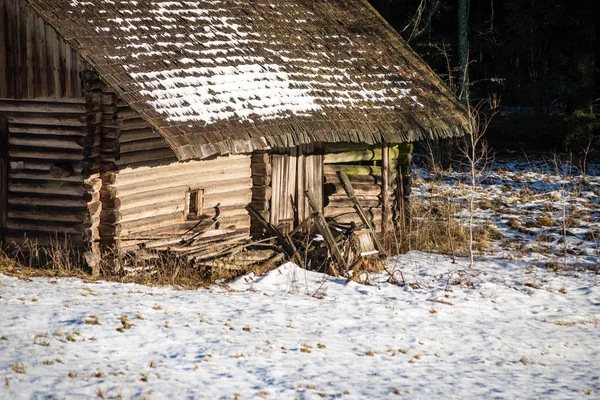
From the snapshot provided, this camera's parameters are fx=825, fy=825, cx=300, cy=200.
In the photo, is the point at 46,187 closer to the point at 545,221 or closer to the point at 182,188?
the point at 182,188

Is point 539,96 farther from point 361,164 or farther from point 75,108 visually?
point 75,108

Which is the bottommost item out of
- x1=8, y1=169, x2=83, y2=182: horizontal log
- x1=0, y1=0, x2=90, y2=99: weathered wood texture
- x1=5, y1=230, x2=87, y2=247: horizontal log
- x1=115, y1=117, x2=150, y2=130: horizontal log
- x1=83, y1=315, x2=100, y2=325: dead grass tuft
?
x1=83, y1=315, x2=100, y2=325: dead grass tuft

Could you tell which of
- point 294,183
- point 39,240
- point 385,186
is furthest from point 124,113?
point 385,186

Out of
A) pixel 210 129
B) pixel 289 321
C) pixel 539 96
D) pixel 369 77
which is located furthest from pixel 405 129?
pixel 539 96

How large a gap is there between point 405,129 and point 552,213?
16.1ft

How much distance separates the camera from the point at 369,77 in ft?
50.5

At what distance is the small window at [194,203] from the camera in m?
12.8

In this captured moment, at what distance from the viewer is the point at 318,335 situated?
32.1ft

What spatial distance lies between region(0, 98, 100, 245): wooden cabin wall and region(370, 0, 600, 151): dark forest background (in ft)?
38.4

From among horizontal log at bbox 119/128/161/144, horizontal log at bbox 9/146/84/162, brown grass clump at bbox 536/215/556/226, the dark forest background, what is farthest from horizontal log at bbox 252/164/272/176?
the dark forest background

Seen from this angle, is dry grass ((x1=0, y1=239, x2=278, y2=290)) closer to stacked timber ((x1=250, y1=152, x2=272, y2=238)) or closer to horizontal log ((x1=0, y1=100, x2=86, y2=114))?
stacked timber ((x1=250, y1=152, x2=272, y2=238))

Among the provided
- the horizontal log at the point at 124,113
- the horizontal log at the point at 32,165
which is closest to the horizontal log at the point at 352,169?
the horizontal log at the point at 124,113

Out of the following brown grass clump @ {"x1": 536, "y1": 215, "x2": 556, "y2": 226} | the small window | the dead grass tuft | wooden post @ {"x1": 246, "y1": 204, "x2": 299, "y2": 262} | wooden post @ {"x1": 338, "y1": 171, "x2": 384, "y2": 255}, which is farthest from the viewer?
brown grass clump @ {"x1": 536, "y1": 215, "x2": 556, "y2": 226}

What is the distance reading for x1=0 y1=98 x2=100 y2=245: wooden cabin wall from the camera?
11.7 meters
